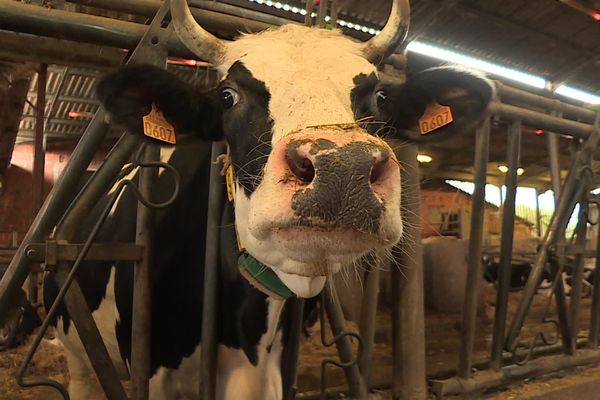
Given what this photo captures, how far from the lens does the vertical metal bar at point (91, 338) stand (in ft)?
5.72

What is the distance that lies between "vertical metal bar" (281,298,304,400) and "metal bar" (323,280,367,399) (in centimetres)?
30

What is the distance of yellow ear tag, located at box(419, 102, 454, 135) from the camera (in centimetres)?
208

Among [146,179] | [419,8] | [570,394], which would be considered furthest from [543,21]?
[146,179]

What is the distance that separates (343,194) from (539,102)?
9.06ft

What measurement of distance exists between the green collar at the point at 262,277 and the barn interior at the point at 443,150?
0.28 m

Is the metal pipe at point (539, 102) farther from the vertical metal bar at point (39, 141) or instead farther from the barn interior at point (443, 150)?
the vertical metal bar at point (39, 141)

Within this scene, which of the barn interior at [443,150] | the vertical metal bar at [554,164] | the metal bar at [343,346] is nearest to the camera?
the barn interior at [443,150]

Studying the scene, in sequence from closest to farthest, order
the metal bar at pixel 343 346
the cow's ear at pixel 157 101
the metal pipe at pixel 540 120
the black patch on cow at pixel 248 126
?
the black patch on cow at pixel 248 126 < the cow's ear at pixel 157 101 < the metal bar at pixel 343 346 < the metal pipe at pixel 540 120

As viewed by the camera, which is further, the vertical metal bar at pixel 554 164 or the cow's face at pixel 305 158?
the vertical metal bar at pixel 554 164

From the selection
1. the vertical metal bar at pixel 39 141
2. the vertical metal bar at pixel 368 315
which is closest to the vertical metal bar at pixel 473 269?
the vertical metal bar at pixel 368 315

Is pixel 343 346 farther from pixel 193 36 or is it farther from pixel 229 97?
pixel 193 36

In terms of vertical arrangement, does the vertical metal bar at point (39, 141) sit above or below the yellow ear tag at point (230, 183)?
above

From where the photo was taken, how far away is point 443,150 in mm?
10930

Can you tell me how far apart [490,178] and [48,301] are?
41.8 feet
